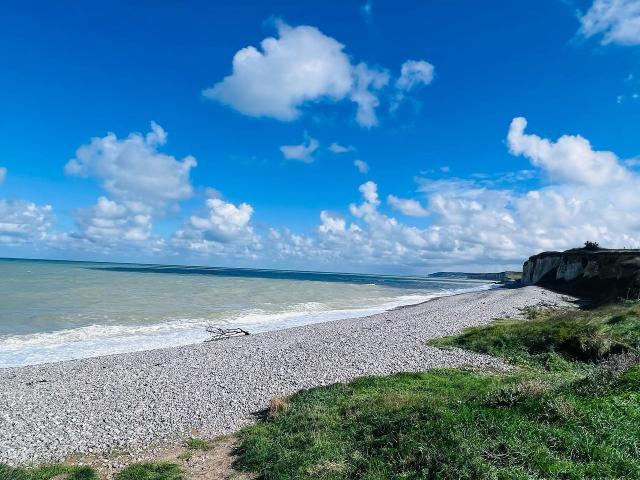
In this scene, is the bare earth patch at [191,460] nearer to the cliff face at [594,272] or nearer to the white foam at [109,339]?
the white foam at [109,339]

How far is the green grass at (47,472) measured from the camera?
10.3 meters

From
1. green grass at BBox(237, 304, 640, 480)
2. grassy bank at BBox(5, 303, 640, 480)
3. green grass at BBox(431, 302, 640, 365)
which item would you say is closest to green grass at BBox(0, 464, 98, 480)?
grassy bank at BBox(5, 303, 640, 480)

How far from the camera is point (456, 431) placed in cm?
902

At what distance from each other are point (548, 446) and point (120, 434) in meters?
12.0

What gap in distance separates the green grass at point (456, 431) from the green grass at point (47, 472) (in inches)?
154

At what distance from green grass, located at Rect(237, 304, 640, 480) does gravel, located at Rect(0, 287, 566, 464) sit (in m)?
2.79

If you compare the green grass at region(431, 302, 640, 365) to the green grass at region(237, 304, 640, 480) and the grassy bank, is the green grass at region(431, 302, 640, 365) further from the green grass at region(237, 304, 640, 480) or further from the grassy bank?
the green grass at region(237, 304, 640, 480)

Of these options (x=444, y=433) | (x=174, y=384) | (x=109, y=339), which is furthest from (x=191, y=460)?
(x=109, y=339)

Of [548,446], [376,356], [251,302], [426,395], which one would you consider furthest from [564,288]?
[548,446]

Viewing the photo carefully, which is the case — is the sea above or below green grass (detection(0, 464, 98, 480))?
below

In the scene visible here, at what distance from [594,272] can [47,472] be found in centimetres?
6545

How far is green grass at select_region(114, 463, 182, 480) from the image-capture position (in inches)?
394

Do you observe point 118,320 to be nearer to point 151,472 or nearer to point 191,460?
point 191,460

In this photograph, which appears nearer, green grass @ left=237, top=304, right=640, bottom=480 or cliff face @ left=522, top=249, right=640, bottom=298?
green grass @ left=237, top=304, right=640, bottom=480
